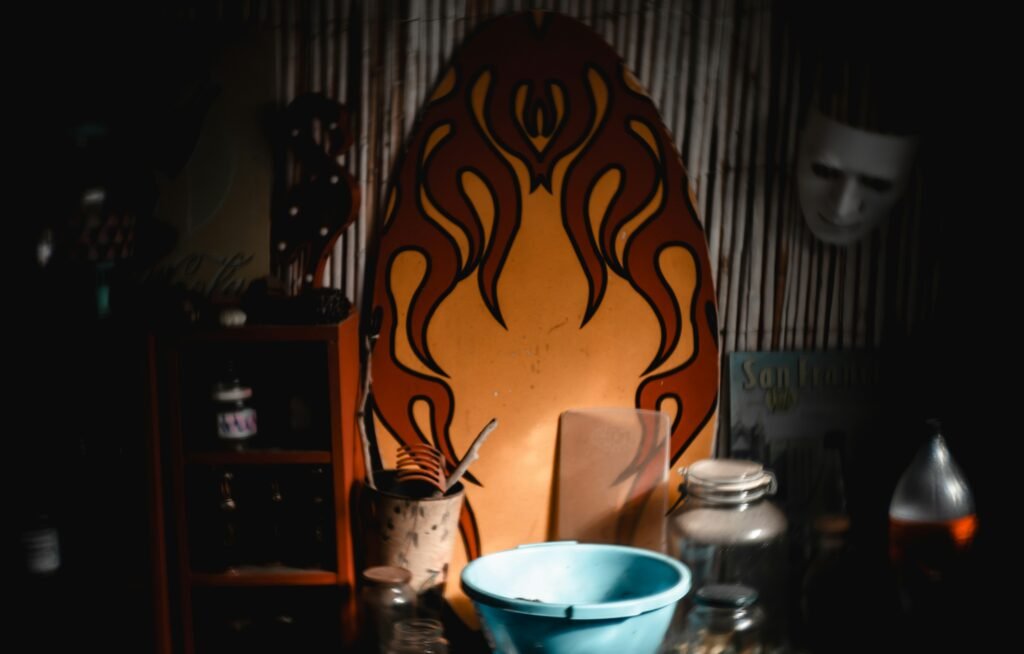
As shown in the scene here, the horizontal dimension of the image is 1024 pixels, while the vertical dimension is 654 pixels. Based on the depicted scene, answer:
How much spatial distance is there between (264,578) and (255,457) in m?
0.28

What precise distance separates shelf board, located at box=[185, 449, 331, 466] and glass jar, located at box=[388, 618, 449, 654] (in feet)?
1.32

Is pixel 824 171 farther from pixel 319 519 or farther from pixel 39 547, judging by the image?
pixel 39 547

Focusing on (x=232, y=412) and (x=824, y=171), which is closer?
(x=232, y=412)

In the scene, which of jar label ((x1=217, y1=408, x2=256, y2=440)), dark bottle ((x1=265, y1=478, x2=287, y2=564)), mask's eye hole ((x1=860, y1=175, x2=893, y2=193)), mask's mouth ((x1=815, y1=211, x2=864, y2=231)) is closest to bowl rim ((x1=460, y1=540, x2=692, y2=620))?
dark bottle ((x1=265, y1=478, x2=287, y2=564))

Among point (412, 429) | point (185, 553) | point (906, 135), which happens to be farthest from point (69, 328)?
point (906, 135)

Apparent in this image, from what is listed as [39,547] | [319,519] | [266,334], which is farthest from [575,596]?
[39,547]

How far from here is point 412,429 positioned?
2395mm

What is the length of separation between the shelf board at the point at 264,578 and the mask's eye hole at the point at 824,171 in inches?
58.6

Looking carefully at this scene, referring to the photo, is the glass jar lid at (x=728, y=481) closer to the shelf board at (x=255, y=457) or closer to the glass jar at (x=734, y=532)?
the glass jar at (x=734, y=532)

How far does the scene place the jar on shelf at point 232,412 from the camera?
214 centimetres

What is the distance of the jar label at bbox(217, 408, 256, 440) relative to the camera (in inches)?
84.0

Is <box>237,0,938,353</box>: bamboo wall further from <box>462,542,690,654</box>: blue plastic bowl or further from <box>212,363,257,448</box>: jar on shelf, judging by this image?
<box>462,542,690,654</box>: blue plastic bowl

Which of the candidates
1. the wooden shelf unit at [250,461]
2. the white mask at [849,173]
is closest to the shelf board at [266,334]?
the wooden shelf unit at [250,461]

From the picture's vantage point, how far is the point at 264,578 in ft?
7.06
